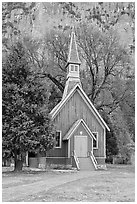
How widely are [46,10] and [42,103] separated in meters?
78.4

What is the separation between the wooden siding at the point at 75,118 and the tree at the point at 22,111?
4.78 metres

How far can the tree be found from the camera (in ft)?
59.7

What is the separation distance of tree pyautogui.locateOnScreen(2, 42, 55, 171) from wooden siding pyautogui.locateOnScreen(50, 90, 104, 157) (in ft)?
15.7

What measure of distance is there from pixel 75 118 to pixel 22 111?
280 inches

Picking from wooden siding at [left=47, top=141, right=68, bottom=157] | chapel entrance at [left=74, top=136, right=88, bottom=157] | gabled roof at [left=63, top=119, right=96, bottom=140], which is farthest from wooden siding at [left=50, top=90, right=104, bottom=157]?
chapel entrance at [left=74, top=136, right=88, bottom=157]

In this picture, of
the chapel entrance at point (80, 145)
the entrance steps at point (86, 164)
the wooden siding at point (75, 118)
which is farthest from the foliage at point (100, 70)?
the entrance steps at point (86, 164)

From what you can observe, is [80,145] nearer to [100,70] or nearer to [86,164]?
[86,164]

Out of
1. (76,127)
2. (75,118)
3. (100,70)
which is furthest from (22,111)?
(100,70)

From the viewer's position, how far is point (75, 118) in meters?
25.2

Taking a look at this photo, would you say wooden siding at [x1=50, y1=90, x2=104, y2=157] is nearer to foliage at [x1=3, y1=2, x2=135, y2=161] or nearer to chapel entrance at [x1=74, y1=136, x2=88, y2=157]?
chapel entrance at [x1=74, y1=136, x2=88, y2=157]

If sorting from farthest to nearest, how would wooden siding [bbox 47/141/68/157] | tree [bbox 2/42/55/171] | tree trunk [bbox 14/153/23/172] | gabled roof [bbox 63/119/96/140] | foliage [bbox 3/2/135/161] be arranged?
foliage [bbox 3/2/135/161] → wooden siding [bbox 47/141/68/157] → gabled roof [bbox 63/119/96/140] → tree trunk [bbox 14/153/23/172] → tree [bbox 2/42/55/171]

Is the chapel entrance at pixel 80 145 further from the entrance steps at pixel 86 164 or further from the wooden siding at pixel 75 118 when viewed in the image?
the wooden siding at pixel 75 118

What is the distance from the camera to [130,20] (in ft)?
248

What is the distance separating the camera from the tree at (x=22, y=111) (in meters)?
18.2
